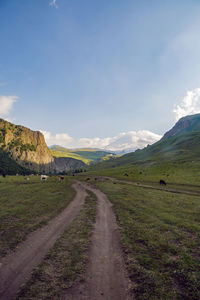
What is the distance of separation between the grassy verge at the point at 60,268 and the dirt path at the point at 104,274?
0.56m

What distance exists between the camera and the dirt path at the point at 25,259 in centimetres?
799

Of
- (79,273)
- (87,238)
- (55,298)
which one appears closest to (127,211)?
(87,238)

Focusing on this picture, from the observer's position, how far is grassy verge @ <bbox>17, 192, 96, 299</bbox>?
24.6ft

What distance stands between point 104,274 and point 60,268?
112 inches

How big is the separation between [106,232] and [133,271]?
6529mm

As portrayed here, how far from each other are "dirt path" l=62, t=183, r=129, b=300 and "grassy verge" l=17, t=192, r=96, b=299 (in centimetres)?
56

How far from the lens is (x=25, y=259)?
10.4m

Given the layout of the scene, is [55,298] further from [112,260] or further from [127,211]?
[127,211]

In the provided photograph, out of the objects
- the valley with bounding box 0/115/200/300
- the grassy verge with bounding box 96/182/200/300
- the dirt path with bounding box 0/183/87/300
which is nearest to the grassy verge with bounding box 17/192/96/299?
the valley with bounding box 0/115/200/300

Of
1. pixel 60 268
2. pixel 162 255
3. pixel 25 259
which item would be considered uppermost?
pixel 162 255

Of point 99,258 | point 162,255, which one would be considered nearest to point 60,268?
point 99,258

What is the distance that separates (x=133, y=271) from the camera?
30.0ft

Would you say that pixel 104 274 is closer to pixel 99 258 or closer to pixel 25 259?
pixel 99 258

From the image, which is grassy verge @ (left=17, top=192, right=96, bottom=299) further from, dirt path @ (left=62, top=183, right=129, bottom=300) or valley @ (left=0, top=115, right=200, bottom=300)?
dirt path @ (left=62, top=183, right=129, bottom=300)
